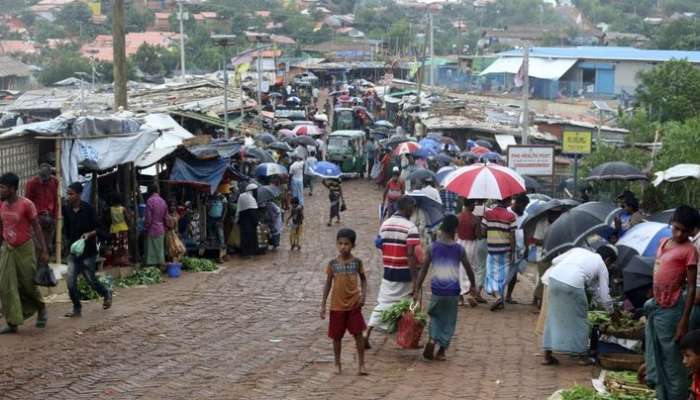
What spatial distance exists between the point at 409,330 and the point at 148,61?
62.9 metres

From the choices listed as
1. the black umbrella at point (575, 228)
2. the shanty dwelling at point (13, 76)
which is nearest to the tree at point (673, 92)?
the black umbrella at point (575, 228)

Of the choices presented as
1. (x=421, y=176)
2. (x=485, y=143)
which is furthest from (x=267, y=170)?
(x=485, y=143)

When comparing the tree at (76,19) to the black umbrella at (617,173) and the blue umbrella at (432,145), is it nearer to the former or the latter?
the blue umbrella at (432,145)

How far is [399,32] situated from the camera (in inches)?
4178

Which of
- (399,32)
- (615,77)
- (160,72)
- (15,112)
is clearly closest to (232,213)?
(15,112)

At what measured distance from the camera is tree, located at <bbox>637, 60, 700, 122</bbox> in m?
40.5

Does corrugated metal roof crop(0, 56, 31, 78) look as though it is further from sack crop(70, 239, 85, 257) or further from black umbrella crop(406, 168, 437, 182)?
sack crop(70, 239, 85, 257)

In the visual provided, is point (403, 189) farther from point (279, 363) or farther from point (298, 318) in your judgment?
point (279, 363)

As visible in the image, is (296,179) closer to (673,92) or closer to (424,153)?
(424,153)

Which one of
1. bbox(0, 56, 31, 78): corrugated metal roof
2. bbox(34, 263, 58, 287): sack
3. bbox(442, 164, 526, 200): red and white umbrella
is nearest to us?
bbox(34, 263, 58, 287): sack

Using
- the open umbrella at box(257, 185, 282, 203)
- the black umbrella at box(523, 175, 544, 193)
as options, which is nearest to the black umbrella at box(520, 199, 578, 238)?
the open umbrella at box(257, 185, 282, 203)

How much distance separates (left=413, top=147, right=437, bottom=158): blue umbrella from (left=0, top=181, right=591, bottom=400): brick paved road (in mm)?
13990

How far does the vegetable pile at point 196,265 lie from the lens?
54.2 feet

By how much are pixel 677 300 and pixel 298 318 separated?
558 centimetres
